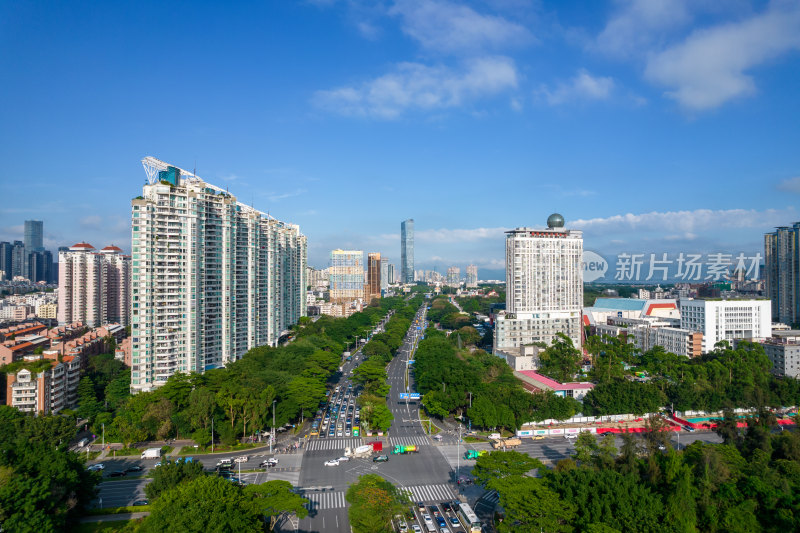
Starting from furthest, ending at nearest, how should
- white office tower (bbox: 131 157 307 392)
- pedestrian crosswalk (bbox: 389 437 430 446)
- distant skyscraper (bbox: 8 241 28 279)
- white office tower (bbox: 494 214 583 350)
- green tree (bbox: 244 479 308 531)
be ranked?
distant skyscraper (bbox: 8 241 28 279) < white office tower (bbox: 494 214 583 350) < white office tower (bbox: 131 157 307 392) < pedestrian crosswalk (bbox: 389 437 430 446) < green tree (bbox: 244 479 308 531)

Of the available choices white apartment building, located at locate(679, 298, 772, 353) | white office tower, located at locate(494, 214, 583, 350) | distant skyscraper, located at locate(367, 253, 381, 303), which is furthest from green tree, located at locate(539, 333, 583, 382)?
distant skyscraper, located at locate(367, 253, 381, 303)

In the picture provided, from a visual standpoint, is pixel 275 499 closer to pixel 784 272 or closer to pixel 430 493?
pixel 430 493

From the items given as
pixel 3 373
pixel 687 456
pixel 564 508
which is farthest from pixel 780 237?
→ pixel 3 373

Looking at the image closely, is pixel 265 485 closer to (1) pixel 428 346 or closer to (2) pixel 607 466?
(2) pixel 607 466

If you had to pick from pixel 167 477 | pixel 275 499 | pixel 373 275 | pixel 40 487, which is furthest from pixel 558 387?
pixel 373 275

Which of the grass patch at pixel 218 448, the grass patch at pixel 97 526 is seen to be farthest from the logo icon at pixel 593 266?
the grass patch at pixel 97 526

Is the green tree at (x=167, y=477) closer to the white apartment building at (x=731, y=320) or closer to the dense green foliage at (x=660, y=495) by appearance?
the dense green foliage at (x=660, y=495)

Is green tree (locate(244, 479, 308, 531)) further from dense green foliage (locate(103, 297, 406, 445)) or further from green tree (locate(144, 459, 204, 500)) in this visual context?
dense green foliage (locate(103, 297, 406, 445))
